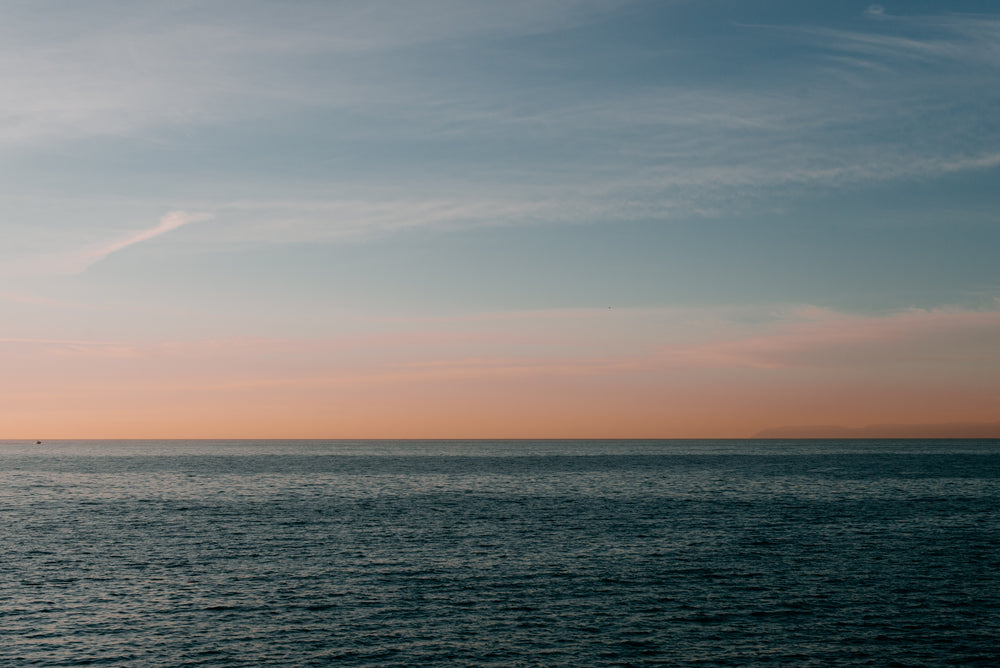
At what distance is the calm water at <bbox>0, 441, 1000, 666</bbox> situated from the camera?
127 feet

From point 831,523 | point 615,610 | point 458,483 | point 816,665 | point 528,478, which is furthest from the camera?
point 528,478

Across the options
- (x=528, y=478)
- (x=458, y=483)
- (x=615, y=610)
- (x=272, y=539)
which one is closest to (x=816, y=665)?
(x=615, y=610)

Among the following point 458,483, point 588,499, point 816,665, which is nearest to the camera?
point 816,665

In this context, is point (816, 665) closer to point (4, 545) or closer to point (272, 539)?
point (272, 539)

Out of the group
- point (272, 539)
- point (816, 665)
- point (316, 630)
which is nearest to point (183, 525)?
point (272, 539)

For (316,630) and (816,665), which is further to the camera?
(316,630)

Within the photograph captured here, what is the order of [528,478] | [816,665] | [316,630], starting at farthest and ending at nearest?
[528,478] < [316,630] < [816,665]

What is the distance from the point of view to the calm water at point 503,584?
3869cm

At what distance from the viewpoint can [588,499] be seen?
114125 mm

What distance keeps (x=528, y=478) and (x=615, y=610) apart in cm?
12381

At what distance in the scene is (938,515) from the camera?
91438 mm

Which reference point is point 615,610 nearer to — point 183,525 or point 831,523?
point 831,523

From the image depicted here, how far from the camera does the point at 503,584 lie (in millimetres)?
52562

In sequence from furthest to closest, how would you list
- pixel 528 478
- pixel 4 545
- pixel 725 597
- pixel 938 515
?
pixel 528 478
pixel 938 515
pixel 4 545
pixel 725 597
